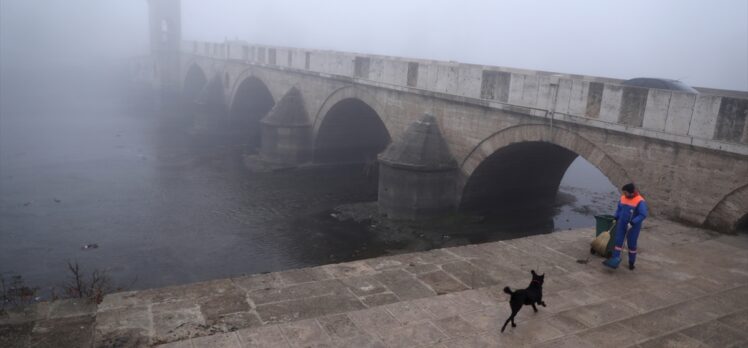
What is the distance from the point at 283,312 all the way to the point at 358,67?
1146 centimetres

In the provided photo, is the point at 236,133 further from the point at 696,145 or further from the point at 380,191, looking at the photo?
the point at 696,145

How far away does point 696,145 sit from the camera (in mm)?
7297

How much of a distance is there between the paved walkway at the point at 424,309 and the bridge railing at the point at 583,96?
2.11 metres

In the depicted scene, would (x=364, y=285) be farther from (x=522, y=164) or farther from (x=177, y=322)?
(x=522, y=164)

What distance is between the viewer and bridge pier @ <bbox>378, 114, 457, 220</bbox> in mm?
12180

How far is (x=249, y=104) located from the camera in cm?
2634

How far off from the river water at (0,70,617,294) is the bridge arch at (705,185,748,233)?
16.8 ft

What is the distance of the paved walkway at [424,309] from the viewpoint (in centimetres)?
397

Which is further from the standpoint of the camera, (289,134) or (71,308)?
(289,134)

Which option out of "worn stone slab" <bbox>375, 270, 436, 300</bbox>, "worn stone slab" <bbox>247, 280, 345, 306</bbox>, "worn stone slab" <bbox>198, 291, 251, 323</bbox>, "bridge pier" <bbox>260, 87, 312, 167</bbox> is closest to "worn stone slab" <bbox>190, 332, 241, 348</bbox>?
"worn stone slab" <bbox>198, 291, 251, 323</bbox>

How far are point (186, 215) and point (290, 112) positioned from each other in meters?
6.87

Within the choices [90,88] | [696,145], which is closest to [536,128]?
[696,145]

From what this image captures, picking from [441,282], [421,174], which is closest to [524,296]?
[441,282]

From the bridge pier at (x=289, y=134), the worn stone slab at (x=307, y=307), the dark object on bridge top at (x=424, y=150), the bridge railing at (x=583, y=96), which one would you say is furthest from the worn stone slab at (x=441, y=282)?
the bridge pier at (x=289, y=134)
